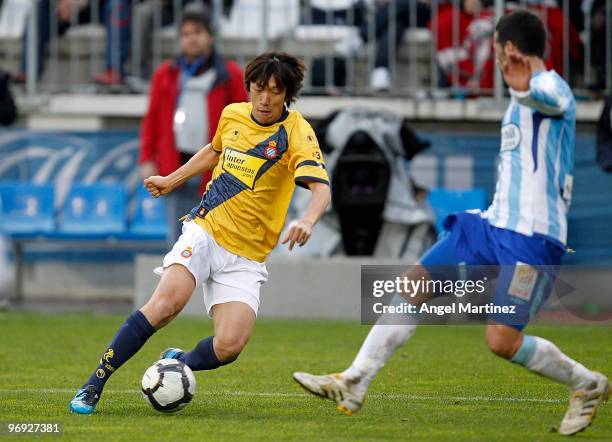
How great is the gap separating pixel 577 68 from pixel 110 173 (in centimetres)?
560

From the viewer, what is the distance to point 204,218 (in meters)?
8.00

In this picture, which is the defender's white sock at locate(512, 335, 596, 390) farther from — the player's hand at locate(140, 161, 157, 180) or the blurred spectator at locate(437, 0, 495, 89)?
the blurred spectator at locate(437, 0, 495, 89)

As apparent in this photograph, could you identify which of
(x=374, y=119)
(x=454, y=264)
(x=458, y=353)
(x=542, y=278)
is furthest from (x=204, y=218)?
(x=374, y=119)

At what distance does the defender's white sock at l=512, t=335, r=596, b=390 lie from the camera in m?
7.04

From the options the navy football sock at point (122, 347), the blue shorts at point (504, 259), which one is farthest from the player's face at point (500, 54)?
the navy football sock at point (122, 347)

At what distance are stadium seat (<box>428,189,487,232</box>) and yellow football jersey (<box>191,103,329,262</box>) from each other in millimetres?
7687

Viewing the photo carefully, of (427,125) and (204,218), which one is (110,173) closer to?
(427,125)

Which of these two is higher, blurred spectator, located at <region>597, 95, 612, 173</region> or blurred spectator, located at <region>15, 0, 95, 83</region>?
blurred spectator, located at <region>15, 0, 95, 83</region>

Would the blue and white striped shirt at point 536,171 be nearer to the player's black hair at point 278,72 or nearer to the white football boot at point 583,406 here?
the white football boot at point 583,406

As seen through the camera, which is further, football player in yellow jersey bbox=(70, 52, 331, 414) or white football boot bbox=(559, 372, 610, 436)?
football player in yellow jersey bbox=(70, 52, 331, 414)

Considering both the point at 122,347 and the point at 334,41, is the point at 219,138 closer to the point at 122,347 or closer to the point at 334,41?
the point at 122,347

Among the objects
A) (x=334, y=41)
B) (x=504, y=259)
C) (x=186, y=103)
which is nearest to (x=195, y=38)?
(x=186, y=103)

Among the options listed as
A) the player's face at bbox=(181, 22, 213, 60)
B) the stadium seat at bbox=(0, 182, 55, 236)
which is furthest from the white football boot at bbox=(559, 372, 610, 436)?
the stadium seat at bbox=(0, 182, 55, 236)

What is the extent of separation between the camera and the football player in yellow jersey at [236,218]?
25.0ft
